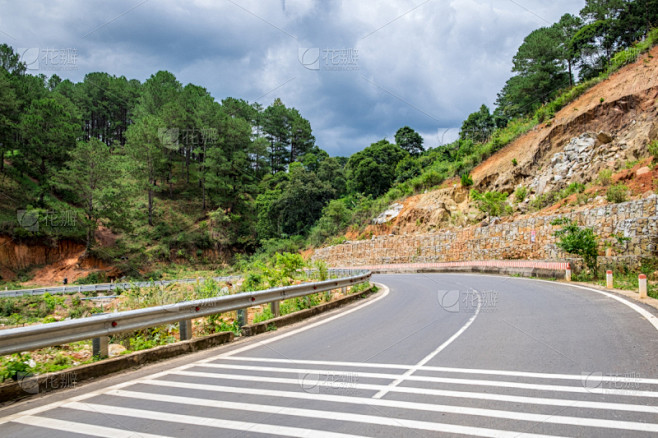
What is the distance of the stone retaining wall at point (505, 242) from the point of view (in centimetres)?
1792

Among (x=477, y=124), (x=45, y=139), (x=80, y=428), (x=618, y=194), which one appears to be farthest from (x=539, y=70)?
(x=45, y=139)

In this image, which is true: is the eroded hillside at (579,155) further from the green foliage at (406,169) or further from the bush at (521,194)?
the green foliage at (406,169)

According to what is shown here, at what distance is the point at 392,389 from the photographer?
5.07 m

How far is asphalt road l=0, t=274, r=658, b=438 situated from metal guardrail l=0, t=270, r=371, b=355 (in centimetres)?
74

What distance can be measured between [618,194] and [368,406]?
2147 cm

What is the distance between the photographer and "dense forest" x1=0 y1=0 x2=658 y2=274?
41.8 m

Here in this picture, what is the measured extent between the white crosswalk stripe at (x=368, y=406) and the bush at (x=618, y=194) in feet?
62.5

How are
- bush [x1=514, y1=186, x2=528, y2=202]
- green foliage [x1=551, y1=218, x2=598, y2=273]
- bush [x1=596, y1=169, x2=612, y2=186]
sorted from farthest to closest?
bush [x1=514, y1=186, x2=528, y2=202] → bush [x1=596, y1=169, x2=612, y2=186] → green foliage [x1=551, y1=218, x2=598, y2=273]

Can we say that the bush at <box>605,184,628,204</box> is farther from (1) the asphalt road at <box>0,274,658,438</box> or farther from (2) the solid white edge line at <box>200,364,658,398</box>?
(2) the solid white edge line at <box>200,364,658,398</box>

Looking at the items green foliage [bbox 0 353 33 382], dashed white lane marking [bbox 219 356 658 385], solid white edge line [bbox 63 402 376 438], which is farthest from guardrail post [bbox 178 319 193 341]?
solid white edge line [bbox 63 402 376 438]

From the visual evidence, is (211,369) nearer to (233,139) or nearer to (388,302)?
(388,302)

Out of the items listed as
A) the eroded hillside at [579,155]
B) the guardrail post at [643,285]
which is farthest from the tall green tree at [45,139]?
the guardrail post at [643,285]

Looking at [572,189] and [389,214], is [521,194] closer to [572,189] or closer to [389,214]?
[572,189]

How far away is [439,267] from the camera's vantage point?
1276 inches
